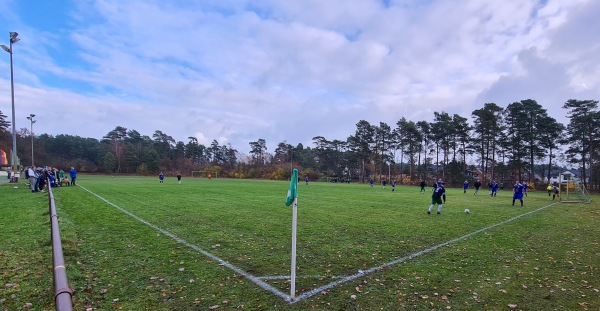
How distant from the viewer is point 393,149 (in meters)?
87.9

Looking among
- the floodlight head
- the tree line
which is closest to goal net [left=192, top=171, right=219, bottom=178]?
the tree line

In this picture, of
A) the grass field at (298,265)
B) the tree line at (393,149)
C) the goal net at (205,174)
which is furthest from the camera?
the goal net at (205,174)

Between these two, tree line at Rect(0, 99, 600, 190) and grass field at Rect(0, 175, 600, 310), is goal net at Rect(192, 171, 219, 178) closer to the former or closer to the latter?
tree line at Rect(0, 99, 600, 190)

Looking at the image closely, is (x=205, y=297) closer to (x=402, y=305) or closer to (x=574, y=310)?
(x=402, y=305)

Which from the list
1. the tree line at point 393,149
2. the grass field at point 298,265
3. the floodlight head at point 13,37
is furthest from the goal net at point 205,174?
the grass field at point 298,265

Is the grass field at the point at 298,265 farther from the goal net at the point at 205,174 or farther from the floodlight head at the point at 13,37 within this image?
the goal net at the point at 205,174

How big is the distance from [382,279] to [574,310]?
107 inches

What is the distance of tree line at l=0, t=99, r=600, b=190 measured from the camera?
58656 mm

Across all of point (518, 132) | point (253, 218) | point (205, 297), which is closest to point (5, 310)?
point (205, 297)

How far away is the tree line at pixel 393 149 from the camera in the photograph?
5866 cm

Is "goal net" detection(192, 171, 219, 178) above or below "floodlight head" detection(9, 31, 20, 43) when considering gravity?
below

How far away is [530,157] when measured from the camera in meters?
61.8

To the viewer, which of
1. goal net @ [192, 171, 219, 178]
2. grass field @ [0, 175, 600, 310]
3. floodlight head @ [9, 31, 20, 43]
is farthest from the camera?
goal net @ [192, 171, 219, 178]

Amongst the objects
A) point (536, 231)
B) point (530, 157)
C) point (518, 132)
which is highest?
point (518, 132)
